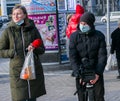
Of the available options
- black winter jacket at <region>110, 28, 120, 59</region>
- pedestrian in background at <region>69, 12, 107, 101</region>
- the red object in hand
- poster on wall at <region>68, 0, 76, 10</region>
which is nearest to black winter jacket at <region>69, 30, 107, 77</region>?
pedestrian in background at <region>69, 12, 107, 101</region>

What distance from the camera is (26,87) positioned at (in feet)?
17.9

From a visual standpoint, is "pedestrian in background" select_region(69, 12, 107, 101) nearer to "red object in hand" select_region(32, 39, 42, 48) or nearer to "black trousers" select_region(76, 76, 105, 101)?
"black trousers" select_region(76, 76, 105, 101)

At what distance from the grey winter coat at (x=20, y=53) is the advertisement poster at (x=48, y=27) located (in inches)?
253

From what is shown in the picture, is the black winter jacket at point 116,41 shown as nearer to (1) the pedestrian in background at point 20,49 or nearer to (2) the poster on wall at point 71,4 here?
(2) the poster on wall at point 71,4

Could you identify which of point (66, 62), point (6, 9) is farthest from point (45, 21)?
point (6, 9)

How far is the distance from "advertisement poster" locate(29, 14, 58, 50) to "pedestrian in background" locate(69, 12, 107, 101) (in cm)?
671

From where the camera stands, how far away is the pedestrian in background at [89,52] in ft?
17.0

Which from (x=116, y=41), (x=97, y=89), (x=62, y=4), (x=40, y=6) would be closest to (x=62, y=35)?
(x=62, y=4)

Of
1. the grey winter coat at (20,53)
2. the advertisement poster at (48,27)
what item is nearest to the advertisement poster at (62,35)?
the advertisement poster at (48,27)

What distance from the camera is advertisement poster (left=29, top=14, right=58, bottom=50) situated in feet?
39.1

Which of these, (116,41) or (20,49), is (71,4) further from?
(20,49)

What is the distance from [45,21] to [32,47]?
6652 mm

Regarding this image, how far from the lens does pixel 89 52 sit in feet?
17.1

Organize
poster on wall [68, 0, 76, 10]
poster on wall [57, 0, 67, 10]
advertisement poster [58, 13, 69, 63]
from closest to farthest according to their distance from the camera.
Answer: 1. advertisement poster [58, 13, 69, 63]
2. poster on wall [57, 0, 67, 10]
3. poster on wall [68, 0, 76, 10]
